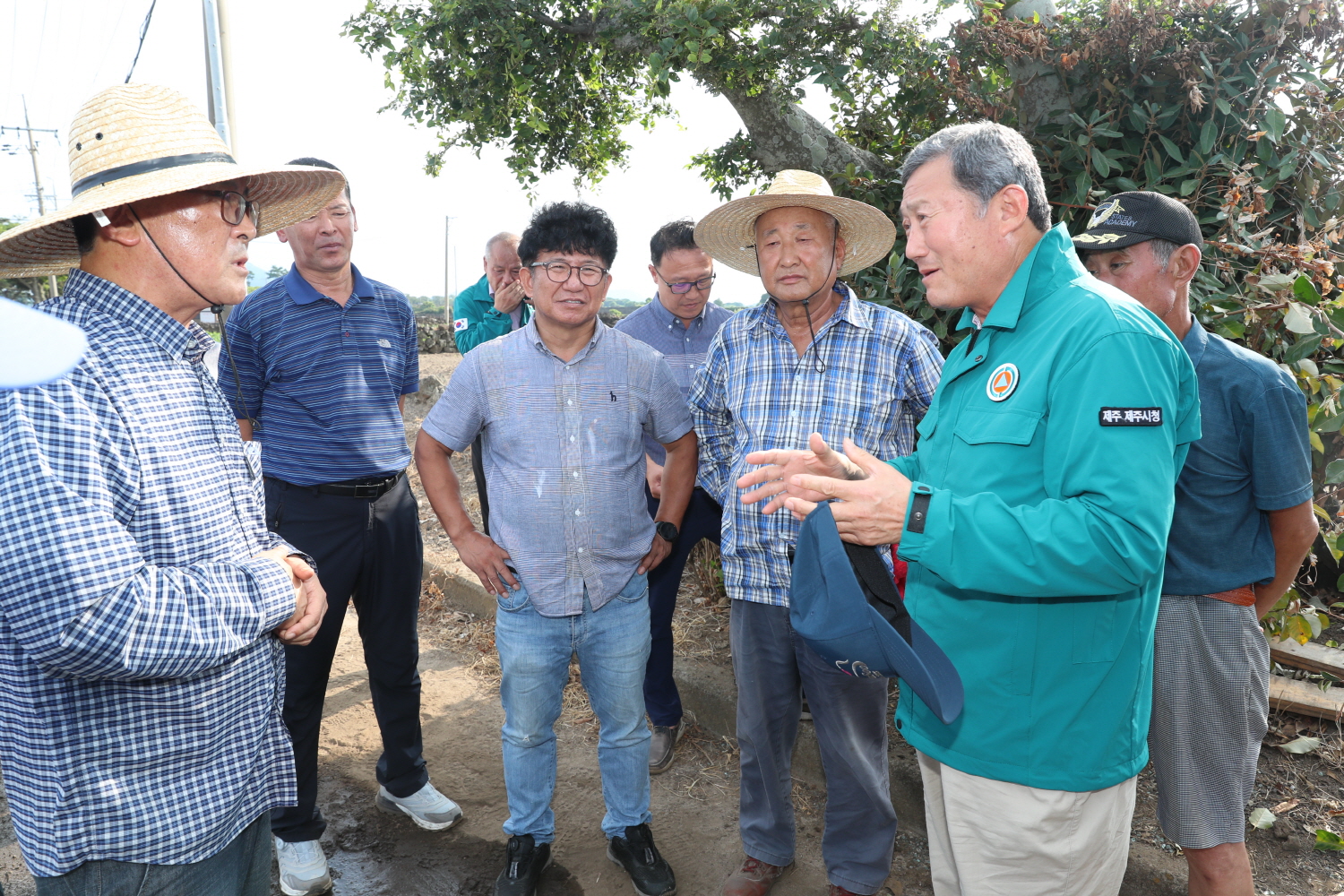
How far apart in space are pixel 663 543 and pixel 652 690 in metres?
1.14

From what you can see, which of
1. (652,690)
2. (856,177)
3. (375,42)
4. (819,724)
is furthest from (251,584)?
(375,42)

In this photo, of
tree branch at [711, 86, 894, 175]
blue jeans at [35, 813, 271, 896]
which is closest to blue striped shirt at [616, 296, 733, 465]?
Answer: tree branch at [711, 86, 894, 175]

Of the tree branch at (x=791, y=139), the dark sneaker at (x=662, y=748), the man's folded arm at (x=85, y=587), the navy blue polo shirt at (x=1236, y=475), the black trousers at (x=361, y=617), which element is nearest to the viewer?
the man's folded arm at (x=85, y=587)

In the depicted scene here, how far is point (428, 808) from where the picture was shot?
3.41 metres

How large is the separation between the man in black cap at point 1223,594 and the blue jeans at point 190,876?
96.5 inches

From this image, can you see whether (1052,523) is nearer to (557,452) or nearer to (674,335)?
(557,452)

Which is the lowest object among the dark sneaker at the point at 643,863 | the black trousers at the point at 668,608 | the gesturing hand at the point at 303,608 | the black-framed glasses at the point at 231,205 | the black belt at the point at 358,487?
the dark sneaker at the point at 643,863

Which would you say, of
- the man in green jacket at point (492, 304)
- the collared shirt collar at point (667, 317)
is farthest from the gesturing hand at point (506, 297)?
the collared shirt collar at point (667, 317)

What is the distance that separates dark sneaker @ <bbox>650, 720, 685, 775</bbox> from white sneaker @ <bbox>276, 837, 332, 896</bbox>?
1405mm

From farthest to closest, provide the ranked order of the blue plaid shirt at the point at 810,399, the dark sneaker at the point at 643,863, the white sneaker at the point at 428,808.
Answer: the white sneaker at the point at 428,808
the dark sneaker at the point at 643,863
the blue plaid shirt at the point at 810,399

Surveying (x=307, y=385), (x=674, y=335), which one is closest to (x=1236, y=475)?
(x=674, y=335)

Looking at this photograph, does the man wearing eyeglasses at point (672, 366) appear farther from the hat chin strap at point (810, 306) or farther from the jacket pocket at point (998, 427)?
the jacket pocket at point (998, 427)

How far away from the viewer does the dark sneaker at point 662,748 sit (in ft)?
12.5

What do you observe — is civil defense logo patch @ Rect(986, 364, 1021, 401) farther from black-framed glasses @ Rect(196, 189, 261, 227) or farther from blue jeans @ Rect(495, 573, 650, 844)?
black-framed glasses @ Rect(196, 189, 261, 227)
